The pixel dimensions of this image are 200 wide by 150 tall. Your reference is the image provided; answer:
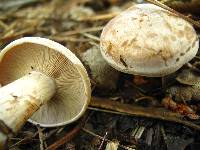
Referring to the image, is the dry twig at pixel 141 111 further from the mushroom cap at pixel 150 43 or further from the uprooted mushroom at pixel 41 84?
the mushroom cap at pixel 150 43

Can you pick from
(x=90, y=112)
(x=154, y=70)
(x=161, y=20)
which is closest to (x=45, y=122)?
(x=90, y=112)

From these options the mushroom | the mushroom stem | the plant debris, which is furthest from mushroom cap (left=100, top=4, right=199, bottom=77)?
the mushroom stem

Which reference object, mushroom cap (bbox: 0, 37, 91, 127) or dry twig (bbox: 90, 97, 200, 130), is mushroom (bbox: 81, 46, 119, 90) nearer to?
dry twig (bbox: 90, 97, 200, 130)

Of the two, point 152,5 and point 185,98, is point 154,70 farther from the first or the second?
point 152,5

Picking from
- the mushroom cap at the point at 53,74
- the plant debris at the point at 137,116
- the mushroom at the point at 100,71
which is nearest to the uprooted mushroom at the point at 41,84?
the mushroom cap at the point at 53,74

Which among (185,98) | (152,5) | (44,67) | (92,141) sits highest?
(152,5)

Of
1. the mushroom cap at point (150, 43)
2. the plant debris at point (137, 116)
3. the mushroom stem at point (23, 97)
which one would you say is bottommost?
the plant debris at point (137, 116)
